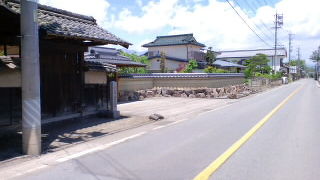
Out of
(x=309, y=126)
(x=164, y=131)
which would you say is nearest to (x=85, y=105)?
(x=164, y=131)

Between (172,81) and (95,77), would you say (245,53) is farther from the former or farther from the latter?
(95,77)

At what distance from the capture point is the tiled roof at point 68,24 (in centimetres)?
1123

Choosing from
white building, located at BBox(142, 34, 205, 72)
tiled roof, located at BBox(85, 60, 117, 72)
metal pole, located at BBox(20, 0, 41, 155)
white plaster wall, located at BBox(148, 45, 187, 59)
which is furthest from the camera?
white plaster wall, located at BBox(148, 45, 187, 59)

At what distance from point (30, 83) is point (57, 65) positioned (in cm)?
520

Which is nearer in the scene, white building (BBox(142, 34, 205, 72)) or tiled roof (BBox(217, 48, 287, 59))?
white building (BBox(142, 34, 205, 72))

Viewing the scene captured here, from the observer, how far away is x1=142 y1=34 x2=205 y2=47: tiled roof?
55.1m

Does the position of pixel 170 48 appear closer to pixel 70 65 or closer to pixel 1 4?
pixel 70 65

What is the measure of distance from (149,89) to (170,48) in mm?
25805

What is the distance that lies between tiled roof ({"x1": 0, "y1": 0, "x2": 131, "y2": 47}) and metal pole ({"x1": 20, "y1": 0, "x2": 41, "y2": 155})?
1.13 m

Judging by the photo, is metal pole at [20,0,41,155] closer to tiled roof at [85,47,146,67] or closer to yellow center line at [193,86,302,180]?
yellow center line at [193,86,302,180]

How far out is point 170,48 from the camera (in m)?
56.8

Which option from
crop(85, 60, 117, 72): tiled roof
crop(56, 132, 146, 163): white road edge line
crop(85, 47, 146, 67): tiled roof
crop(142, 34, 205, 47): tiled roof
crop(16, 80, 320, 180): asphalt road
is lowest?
crop(56, 132, 146, 163): white road edge line

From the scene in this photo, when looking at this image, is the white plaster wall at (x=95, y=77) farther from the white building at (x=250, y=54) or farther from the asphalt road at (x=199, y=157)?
the white building at (x=250, y=54)

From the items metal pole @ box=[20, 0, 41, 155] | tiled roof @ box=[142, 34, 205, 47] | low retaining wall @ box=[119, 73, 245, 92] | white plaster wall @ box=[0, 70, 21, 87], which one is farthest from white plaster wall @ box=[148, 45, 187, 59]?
metal pole @ box=[20, 0, 41, 155]
